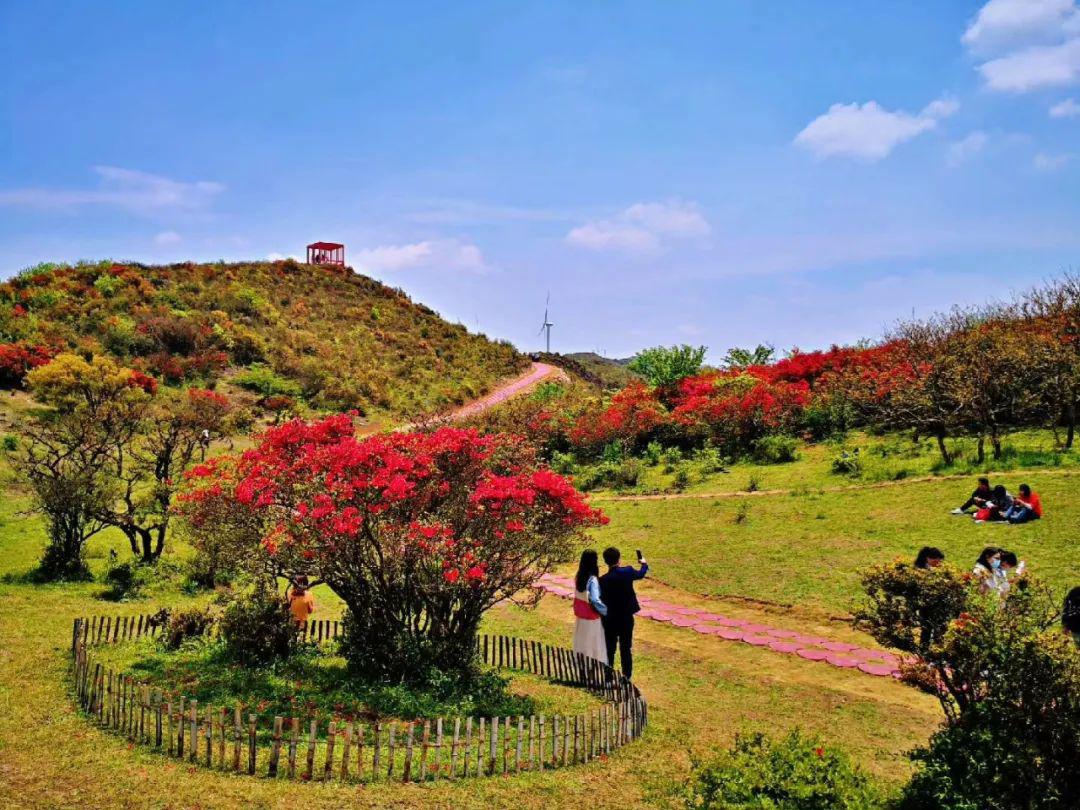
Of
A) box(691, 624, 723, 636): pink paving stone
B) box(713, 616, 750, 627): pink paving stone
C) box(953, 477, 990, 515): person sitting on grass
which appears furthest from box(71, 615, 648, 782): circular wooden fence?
box(953, 477, 990, 515): person sitting on grass

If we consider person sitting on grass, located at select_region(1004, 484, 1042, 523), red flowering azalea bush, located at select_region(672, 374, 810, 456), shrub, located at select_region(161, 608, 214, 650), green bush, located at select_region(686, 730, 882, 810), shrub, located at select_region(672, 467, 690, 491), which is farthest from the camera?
red flowering azalea bush, located at select_region(672, 374, 810, 456)

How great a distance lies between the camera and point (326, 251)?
3162 inches

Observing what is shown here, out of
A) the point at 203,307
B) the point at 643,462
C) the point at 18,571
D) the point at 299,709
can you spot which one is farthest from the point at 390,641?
the point at 203,307

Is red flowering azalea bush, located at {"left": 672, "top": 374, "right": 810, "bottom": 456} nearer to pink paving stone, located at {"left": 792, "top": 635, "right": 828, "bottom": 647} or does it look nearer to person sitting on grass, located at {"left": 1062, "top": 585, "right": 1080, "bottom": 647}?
pink paving stone, located at {"left": 792, "top": 635, "right": 828, "bottom": 647}

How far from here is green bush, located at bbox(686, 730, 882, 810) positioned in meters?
5.36

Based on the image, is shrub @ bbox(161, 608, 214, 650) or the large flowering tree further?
shrub @ bbox(161, 608, 214, 650)

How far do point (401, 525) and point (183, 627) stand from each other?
536cm

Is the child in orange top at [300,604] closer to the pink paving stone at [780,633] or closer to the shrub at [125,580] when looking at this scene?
the shrub at [125,580]

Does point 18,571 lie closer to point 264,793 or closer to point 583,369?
point 264,793

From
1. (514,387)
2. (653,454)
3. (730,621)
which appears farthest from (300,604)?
(514,387)

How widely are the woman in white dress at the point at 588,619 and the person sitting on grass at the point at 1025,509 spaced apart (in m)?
10.6

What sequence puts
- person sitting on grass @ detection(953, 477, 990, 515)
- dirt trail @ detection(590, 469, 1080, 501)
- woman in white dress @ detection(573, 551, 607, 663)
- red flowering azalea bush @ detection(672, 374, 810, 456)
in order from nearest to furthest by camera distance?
woman in white dress @ detection(573, 551, 607, 663), person sitting on grass @ detection(953, 477, 990, 515), dirt trail @ detection(590, 469, 1080, 501), red flowering azalea bush @ detection(672, 374, 810, 456)

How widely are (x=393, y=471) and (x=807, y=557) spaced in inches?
438

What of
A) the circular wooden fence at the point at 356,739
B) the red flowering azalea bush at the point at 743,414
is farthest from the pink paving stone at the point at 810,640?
the red flowering azalea bush at the point at 743,414
